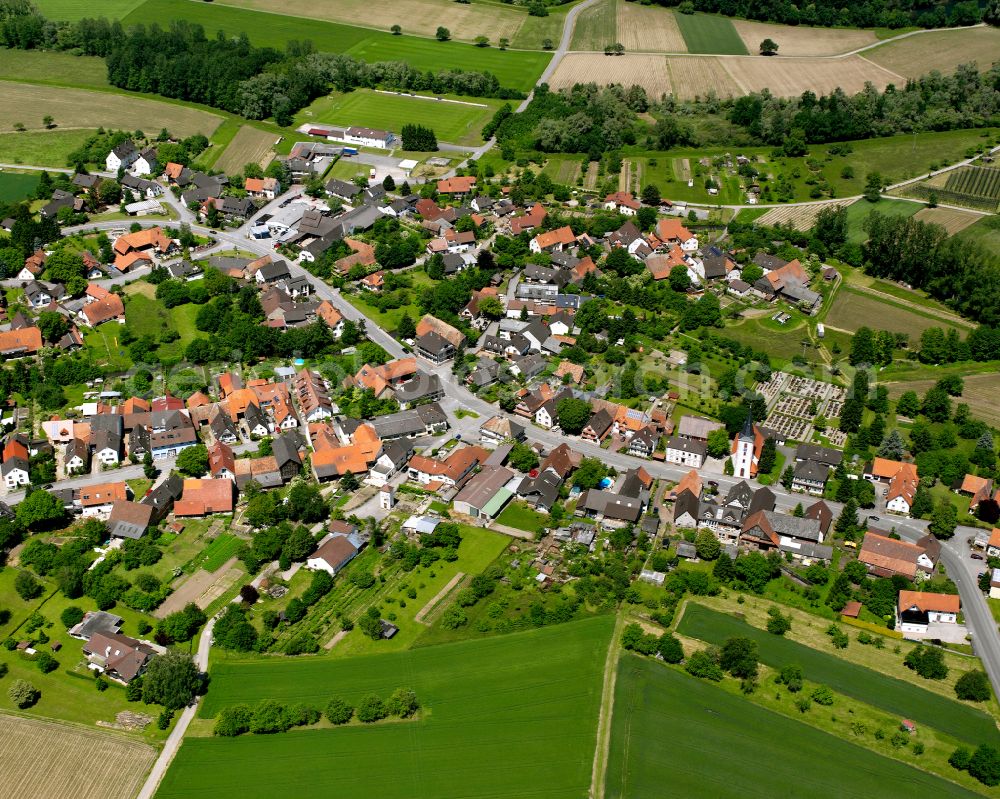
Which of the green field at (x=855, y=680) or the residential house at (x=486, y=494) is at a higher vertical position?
the residential house at (x=486, y=494)

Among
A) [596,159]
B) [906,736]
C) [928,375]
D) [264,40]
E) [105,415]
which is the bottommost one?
[906,736]

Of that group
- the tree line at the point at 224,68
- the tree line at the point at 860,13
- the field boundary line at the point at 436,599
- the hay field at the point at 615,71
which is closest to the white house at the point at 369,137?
the tree line at the point at 224,68

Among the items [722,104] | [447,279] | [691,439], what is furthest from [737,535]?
[722,104]

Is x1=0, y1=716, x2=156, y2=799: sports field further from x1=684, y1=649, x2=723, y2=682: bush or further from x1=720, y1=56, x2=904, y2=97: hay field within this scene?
x1=720, y1=56, x2=904, y2=97: hay field

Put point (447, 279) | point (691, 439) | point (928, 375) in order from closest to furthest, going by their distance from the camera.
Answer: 1. point (691, 439)
2. point (928, 375)
3. point (447, 279)

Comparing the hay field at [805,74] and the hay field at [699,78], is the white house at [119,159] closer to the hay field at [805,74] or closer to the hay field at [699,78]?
the hay field at [699,78]

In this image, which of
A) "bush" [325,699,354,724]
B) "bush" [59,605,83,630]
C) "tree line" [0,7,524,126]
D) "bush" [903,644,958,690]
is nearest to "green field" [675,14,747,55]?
"tree line" [0,7,524,126]

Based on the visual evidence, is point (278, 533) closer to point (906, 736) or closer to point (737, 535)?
point (737, 535)
